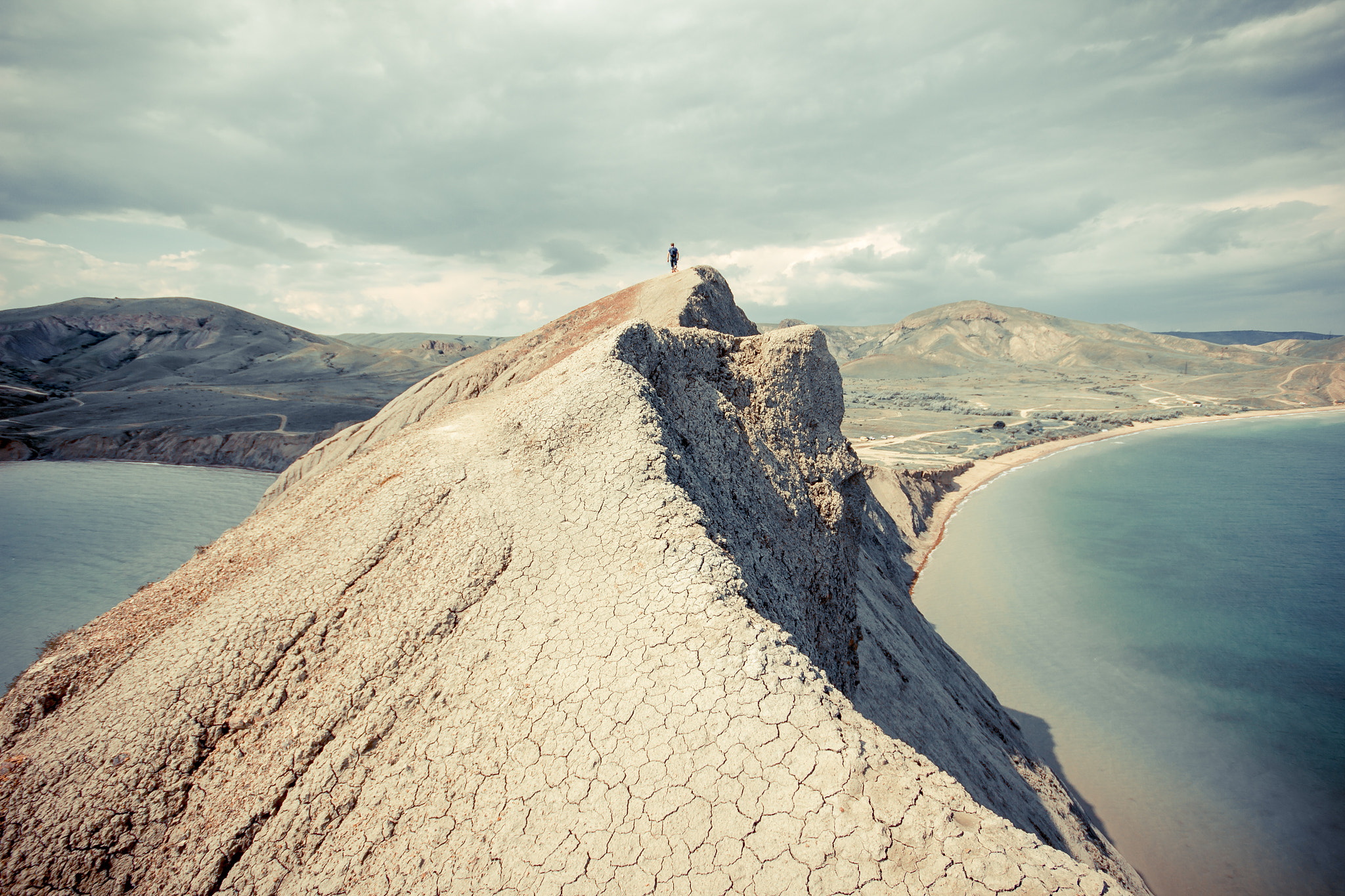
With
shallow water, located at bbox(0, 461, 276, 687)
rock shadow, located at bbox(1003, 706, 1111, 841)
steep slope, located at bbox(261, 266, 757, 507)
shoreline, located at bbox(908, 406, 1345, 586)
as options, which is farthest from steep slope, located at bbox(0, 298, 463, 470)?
rock shadow, located at bbox(1003, 706, 1111, 841)

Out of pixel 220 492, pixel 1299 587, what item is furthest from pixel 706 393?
pixel 220 492

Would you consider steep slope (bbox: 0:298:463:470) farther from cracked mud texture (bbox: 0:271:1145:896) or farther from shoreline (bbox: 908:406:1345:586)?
cracked mud texture (bbox: 0:271:1145:896)

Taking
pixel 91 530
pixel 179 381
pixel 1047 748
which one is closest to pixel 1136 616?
pixel 1047 748

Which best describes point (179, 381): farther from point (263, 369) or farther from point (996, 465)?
point (996, 465)

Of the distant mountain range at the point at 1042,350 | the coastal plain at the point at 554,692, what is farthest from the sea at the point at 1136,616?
the distant mountain range at the point at 1042,350

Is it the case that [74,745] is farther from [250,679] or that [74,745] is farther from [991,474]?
[991,474]

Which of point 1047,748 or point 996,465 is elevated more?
point 996,465

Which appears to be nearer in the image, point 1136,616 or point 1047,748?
point 1047,748
